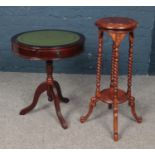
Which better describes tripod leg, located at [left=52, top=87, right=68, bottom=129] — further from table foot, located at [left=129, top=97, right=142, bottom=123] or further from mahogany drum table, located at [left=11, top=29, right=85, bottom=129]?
table foot, located at [left=129, top=97, right=142, bottom=123]

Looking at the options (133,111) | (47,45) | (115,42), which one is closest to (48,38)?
(47,45)

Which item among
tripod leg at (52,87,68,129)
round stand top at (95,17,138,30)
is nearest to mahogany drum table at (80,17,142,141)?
round stand top at (95,17,138,30)

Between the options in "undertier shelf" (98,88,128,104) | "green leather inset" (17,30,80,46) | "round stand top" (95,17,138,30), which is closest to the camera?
"round stand top" (95,17,138,30)

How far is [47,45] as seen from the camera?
2283 millimetres

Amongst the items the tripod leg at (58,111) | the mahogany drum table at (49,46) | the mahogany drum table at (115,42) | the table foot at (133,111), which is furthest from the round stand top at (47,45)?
the table foot at (133,111)

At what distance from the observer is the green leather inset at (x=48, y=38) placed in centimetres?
233

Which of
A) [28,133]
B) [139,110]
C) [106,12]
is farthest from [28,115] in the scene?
[106,12]

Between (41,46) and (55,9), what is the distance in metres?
1.26

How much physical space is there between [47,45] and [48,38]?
19 centimetres

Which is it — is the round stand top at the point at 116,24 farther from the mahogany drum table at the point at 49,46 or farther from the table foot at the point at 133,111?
the table foot at the point at 133,111

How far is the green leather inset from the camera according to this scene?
7.66 feet

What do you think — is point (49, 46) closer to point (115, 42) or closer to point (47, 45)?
point (47, 45)

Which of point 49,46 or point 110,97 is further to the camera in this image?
point 110,97

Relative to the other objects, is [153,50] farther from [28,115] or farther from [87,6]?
[28,115]
